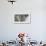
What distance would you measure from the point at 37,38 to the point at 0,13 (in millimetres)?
1617

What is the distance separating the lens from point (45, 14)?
15.1 feet

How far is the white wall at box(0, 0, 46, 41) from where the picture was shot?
460 centimetres

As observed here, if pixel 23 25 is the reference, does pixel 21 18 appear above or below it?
above

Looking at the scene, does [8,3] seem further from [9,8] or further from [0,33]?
[0,33]

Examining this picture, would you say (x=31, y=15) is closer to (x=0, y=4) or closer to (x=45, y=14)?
(x=45, y=14)

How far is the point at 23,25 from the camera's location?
4672mm

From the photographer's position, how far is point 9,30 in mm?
4723

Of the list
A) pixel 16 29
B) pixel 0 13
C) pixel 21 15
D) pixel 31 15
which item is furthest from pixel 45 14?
pixel 0 13

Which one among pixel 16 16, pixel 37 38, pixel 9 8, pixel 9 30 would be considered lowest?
pixel 37 38

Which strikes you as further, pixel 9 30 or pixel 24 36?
pixel 9 30

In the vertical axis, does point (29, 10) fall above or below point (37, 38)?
above

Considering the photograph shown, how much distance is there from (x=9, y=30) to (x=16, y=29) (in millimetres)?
259

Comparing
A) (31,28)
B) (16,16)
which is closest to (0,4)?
(16,16)

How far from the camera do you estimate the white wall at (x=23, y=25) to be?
4.60m
